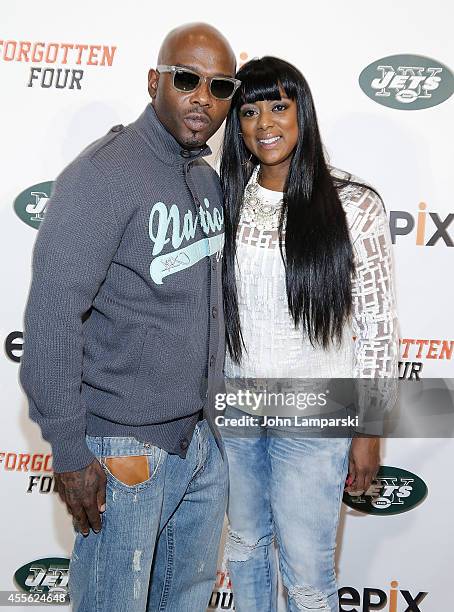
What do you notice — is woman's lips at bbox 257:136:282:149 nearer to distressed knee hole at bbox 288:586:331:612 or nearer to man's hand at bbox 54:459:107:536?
man's hand at bbox 54:459:107:536

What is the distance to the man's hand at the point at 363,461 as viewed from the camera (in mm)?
1545

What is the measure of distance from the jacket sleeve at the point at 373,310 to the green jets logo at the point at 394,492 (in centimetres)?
64

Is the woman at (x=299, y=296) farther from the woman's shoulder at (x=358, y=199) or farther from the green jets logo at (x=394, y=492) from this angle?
the green jets logo at (x=394, y=492)

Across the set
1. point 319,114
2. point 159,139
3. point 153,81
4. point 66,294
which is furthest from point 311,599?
point 319,114

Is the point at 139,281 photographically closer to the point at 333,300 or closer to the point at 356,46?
the point at 333,300

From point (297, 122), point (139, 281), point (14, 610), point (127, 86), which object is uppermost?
point (127, 86)

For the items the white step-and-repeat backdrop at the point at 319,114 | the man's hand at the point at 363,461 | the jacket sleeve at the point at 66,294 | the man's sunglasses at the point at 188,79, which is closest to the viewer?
the jacket sleeve at the point at 66,294

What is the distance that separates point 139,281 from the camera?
47.0 inches

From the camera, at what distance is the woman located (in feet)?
4.75

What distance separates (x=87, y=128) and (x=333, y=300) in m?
0.90

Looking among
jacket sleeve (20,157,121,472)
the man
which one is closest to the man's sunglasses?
the man

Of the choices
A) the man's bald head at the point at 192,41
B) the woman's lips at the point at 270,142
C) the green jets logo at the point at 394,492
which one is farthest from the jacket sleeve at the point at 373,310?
the green jets logo at the point at 394,492

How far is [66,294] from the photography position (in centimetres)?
110

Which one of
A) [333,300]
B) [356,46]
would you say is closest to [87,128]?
[356,46]
